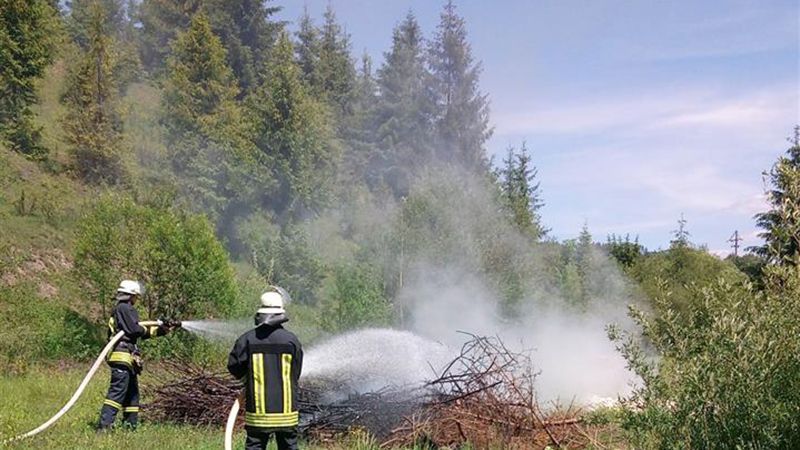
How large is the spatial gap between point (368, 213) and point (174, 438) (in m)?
27.2

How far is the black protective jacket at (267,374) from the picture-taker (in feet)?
20.0

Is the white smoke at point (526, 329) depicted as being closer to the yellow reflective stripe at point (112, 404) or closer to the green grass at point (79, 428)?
the green grass at point (79, 428)

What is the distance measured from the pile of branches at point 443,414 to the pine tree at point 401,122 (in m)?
31.8

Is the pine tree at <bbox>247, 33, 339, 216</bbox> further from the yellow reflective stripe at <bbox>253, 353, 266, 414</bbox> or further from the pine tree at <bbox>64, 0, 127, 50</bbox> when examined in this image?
the yellow reflective stripe at <bbox>253, 353, 266, 414</bbox>

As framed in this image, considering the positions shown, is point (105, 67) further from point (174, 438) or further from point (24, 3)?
point (174, 438)

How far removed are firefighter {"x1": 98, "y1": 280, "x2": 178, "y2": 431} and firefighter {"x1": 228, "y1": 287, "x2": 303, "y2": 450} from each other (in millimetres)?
3538

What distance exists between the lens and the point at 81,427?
8.98 metres

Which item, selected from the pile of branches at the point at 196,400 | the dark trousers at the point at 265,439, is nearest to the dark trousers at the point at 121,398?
the pile of branches at the point at 196,400

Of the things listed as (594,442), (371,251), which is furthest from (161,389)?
(371,251)

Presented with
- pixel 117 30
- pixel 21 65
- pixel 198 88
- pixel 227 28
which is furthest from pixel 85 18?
pixel 21 65

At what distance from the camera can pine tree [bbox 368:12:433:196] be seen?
41562 mm

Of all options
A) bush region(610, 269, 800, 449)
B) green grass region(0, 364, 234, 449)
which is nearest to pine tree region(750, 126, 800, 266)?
bush region(610, 269, 800, 449)

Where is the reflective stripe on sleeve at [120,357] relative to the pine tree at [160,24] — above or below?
below

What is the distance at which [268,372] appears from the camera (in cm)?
609
